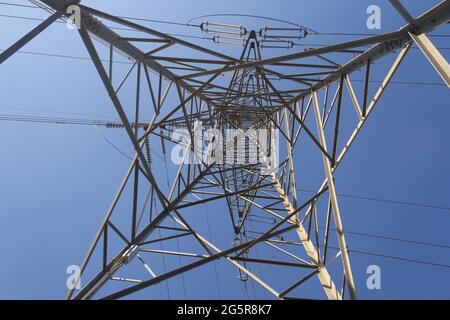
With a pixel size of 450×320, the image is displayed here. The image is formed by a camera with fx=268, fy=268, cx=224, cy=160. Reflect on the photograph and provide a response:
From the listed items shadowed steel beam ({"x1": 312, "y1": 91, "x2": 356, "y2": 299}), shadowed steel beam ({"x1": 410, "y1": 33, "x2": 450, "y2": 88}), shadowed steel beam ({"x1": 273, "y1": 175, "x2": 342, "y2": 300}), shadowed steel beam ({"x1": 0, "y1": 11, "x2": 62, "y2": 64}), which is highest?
shadowed steel beam ({"x1": 0, "y1": 11, "x2": 62, "y2": 64})

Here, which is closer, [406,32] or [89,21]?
[406,32]

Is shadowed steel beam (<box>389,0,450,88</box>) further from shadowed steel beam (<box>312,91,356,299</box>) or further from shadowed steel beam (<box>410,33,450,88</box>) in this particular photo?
shadowed steel beam (<box>312,91,356,299</box>)

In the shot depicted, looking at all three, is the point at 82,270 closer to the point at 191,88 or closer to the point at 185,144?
the point at 185,144

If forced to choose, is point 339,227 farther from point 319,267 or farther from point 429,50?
point 429,50

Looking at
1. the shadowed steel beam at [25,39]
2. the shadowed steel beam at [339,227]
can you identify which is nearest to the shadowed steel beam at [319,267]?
the shadowed steel beam at [339,227]

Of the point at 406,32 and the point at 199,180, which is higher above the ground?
the point at 406,32

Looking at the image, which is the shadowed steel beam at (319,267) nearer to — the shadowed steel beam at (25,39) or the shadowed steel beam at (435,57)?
the shadowed steel beam at (435,57)

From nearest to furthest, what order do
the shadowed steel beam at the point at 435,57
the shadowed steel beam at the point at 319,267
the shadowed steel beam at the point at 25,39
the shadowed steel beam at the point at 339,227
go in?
1. the shadowed steel beam at the point at 435,57
2. the shadowed steel beam at the point at 25,39
3. the shadowed steel beam at the point at 339,227
4. the shadowed steel beam at the point at 319,267

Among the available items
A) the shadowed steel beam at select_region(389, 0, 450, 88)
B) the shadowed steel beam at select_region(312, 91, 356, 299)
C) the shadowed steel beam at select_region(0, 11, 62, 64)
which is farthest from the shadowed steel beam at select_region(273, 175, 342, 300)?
the shadowed steel beam at select_region(0, 11, 62, 64)

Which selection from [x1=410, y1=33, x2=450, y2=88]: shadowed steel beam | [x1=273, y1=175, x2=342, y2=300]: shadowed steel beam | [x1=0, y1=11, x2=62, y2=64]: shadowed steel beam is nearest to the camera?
[x1=410, y1=33, x2=450, y2=88]: shadowed steel beam

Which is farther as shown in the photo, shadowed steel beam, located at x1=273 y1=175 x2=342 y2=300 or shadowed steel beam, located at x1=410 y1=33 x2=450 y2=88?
shadowed steel beam, located at x1=273 y1=175 x2=342 y2=300
